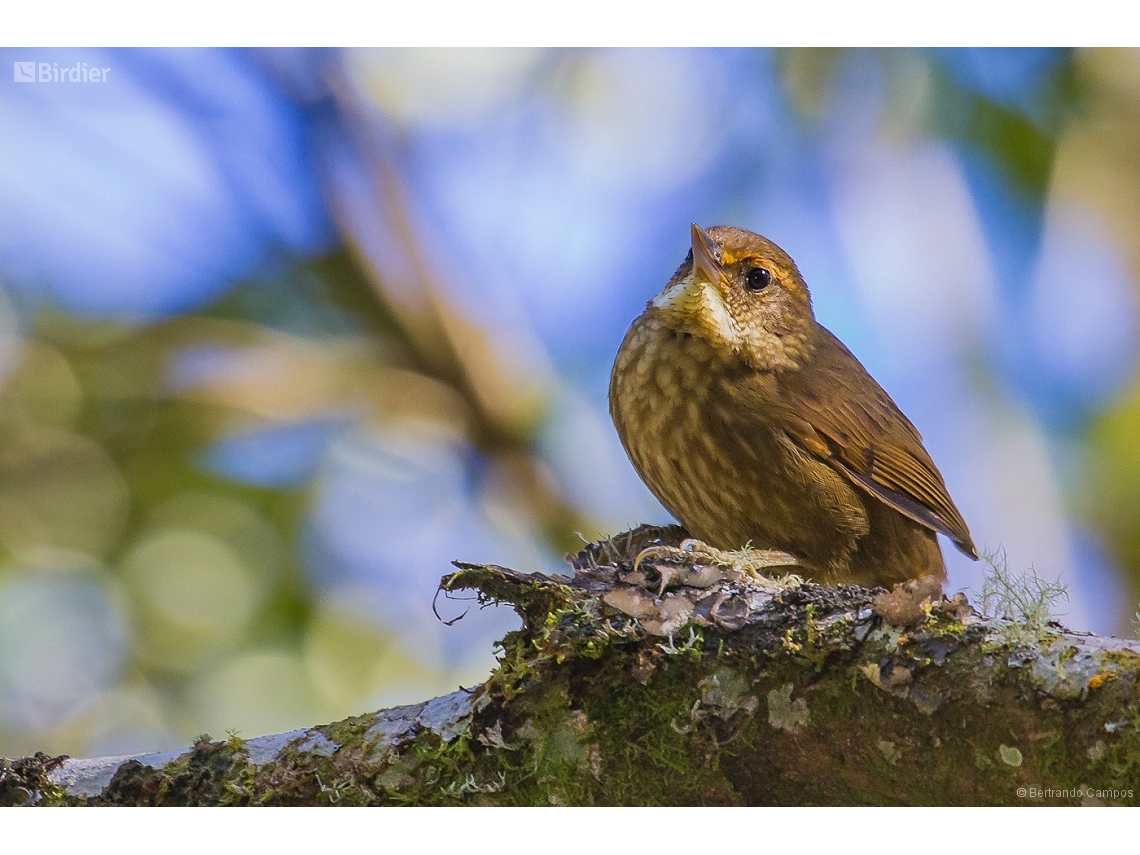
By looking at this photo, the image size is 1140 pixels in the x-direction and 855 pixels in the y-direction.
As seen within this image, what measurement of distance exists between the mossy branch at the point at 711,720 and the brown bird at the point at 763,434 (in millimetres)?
928

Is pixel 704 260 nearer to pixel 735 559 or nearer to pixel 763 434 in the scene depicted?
pixel 763 434

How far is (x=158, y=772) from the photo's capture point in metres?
2.03

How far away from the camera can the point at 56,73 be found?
3.19 m

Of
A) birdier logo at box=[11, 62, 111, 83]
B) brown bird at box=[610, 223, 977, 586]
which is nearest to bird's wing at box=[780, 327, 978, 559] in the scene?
brown bird at box=[610, 223, 977, 586]

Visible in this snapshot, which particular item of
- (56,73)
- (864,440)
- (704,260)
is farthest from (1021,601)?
(56,73)

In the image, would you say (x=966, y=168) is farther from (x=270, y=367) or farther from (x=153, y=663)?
(x=153, y=663)

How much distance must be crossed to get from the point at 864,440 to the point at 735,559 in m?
0.81

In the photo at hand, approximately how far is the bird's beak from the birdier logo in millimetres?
1719

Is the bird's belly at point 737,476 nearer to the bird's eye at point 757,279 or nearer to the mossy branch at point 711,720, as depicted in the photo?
the bird's eye at point 757,279

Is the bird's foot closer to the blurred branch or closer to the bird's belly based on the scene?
the bird's belly

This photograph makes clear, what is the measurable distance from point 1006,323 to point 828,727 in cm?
236

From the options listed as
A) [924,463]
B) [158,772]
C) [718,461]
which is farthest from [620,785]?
[924,463]

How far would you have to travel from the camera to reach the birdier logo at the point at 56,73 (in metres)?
3.11

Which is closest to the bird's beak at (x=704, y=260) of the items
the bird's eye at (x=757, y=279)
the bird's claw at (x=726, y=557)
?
the bird's eye at (x=757, y=279)
